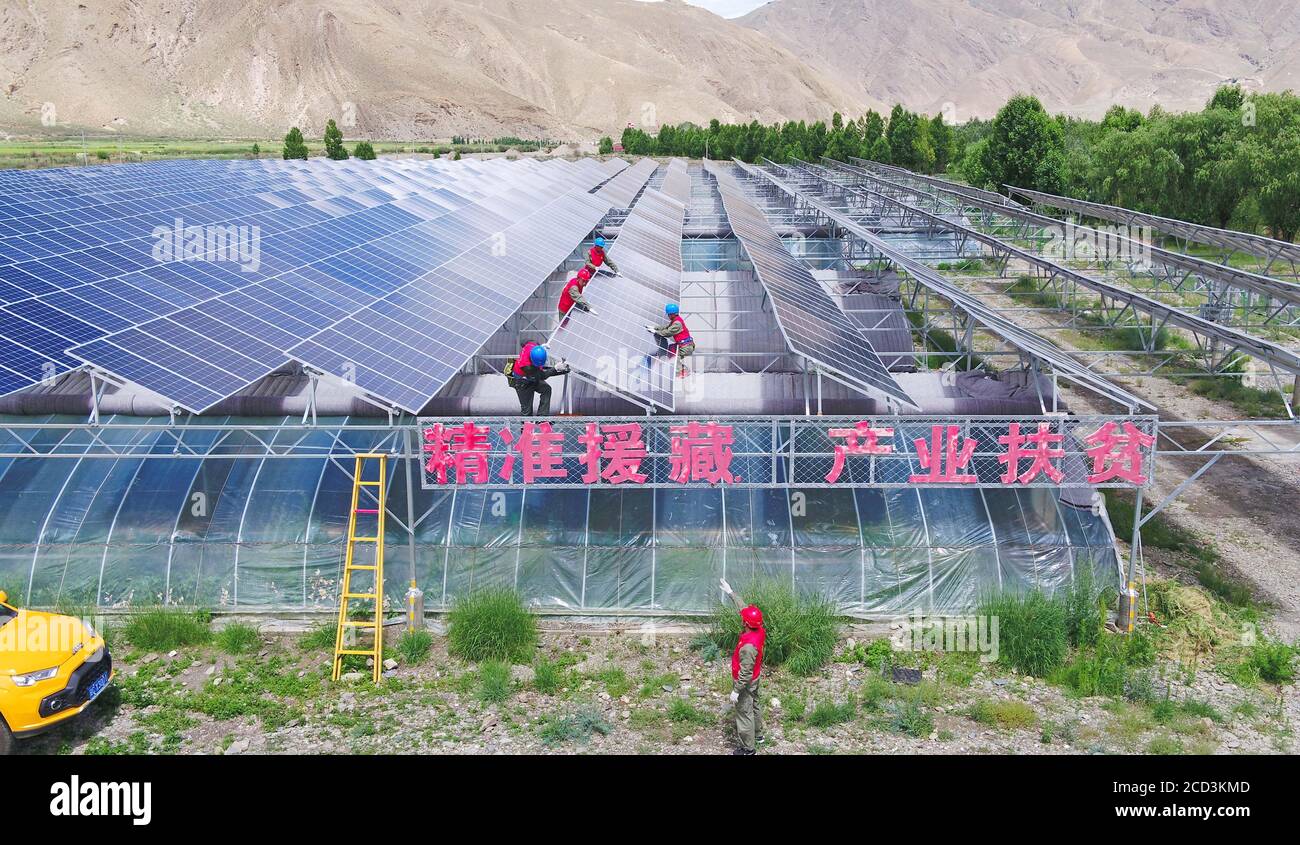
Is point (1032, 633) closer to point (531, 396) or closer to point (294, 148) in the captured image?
point (531, 396)

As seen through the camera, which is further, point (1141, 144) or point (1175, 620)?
point (1141, 144)

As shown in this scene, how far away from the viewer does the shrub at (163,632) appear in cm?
1527

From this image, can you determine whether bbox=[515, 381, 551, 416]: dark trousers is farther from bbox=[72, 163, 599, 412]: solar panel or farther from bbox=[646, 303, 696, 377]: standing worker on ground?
bbox=[646, 303, 696, 377]: standing worker on ground

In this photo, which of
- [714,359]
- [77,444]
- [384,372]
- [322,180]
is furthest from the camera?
[322,180]

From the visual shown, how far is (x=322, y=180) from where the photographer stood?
4028 centimetres

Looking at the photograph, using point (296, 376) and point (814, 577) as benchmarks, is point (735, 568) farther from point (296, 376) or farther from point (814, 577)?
point (296, 376)

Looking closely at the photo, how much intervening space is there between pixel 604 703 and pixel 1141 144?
55106 mm

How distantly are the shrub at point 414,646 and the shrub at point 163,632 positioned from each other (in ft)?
11.5

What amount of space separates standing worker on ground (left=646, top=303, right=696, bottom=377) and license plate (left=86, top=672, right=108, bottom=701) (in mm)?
11330

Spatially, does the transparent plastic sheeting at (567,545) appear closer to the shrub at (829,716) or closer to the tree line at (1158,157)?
the shrub at (829,716)

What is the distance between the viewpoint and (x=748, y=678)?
11.9 meters

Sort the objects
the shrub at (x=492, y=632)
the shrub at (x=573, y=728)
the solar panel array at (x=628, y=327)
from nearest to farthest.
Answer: the shrub at (x=573, y=728), the shrub at (x=492, y=632), the solar panel array at (x=628, y=327)

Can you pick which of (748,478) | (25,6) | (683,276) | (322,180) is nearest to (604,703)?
(748,478)

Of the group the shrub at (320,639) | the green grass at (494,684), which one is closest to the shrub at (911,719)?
the green grass at (494,684)
